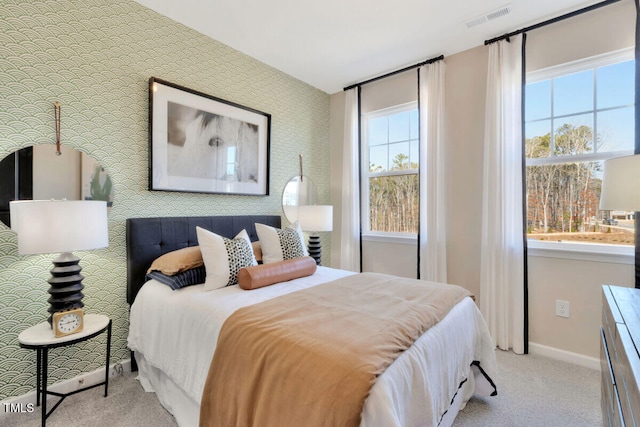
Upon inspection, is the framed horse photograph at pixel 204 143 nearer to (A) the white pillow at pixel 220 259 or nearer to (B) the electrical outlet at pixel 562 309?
(A) the white pillow at pixel 220 259

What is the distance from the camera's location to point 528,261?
8.52 ft

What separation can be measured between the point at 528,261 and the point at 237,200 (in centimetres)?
280

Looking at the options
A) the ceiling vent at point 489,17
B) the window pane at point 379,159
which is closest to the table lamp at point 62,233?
the window pane at point 379,159

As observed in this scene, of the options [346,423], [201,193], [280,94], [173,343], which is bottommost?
[173,343]

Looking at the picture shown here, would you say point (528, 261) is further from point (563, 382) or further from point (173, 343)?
point (173, 343)

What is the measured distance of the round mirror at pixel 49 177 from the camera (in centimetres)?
171

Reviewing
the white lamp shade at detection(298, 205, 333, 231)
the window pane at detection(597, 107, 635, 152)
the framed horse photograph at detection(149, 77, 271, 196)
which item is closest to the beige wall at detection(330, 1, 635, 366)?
the window pane at detection(597, 107, 635, 152)

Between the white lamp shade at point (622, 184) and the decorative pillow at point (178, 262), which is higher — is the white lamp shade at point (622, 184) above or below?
above

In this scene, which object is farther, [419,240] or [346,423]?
[419,240]

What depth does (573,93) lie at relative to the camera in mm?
2488

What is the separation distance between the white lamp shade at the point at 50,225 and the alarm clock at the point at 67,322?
0.41 m

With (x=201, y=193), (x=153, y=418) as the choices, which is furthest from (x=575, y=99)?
(x=153, y=418)

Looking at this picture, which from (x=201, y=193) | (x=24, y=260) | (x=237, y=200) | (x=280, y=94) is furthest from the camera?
(x=280, y=94)

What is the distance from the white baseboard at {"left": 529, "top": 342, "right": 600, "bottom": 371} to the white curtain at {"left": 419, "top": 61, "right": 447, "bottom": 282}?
917 millimetres
